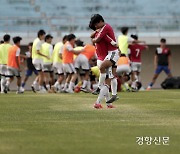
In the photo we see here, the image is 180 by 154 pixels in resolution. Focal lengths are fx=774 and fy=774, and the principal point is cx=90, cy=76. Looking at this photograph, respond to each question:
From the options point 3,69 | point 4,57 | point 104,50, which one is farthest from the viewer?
point 4,57

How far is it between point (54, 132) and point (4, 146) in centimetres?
160

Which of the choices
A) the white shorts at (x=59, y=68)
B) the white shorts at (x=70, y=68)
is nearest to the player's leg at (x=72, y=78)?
the white shorts at (x=70, y=68)

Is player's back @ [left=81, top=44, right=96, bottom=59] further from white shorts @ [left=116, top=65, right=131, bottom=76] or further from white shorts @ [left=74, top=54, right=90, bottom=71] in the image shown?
white shorts @ [left=116, top=65, right=131, bottom=76]

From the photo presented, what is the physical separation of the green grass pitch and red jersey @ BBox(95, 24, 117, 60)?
1.13 metres

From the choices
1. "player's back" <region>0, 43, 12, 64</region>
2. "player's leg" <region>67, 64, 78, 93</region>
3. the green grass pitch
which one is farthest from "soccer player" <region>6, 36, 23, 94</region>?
the green grass pitch

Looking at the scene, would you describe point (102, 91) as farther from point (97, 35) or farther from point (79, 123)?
point (79, 123)

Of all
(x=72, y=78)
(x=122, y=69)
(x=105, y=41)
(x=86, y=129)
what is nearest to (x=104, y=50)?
(x=105, y=41)

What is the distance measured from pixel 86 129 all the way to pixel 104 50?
512 centimetres

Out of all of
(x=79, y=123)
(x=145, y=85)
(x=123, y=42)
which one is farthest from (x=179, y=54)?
(x=79, y=123)

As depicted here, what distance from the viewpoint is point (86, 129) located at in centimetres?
1059

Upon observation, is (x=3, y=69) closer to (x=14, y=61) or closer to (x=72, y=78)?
(x=14, y=61)

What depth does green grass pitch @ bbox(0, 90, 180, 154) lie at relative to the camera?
8422mm

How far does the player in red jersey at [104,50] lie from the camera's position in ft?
49.8

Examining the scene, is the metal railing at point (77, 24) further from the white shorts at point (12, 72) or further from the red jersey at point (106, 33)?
the red jersey at point (106, 33)
